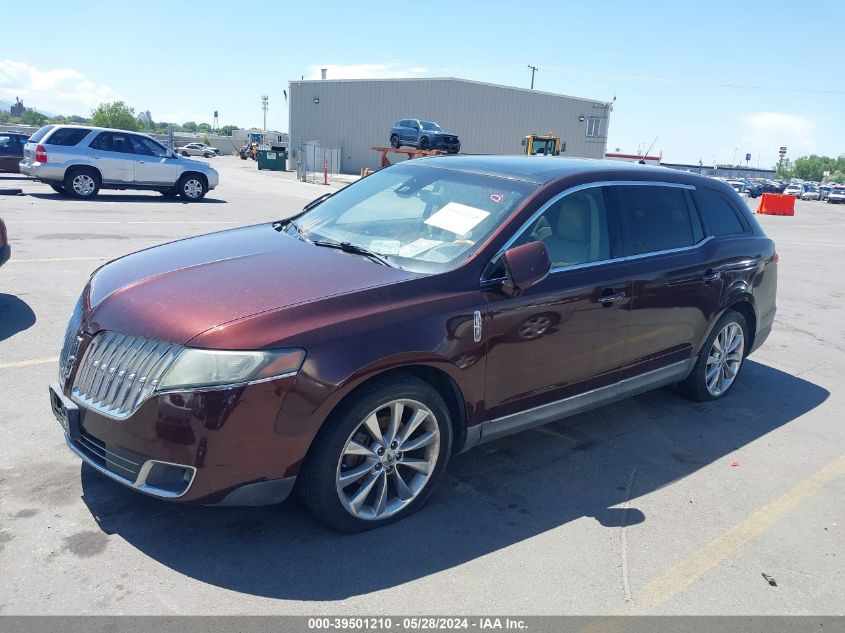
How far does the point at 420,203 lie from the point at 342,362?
1.62m

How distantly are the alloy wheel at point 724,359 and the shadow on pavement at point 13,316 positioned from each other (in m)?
5.72

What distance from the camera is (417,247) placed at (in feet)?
12.8

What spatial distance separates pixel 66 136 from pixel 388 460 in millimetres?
16214

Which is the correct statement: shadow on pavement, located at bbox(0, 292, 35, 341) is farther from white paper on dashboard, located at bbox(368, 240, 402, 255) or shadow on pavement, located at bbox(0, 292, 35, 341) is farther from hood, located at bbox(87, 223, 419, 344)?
white paper on dashboard, located at bbox(368, 240, 402, 255)

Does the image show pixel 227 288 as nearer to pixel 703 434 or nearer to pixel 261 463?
pixel 261 463

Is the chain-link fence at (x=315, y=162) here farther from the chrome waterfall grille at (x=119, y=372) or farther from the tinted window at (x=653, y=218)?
the chrome waterfall grille at (x=119, y=372)

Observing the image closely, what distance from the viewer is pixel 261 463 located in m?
2.95

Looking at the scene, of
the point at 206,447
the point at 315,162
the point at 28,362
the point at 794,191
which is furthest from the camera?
the point at 794,191

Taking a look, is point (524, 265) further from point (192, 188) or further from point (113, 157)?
point (192, 188)

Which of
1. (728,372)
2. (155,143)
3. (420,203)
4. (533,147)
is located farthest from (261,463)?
(533,147)

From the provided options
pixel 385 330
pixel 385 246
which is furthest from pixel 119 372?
pixel 385 246

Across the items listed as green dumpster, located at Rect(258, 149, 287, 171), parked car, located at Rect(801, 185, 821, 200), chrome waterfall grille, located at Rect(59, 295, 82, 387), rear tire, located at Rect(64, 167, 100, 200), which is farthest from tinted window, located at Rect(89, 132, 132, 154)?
parked car, located at Rect(801, 185, 821, 200)

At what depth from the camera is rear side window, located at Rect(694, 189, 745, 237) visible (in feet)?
17.3

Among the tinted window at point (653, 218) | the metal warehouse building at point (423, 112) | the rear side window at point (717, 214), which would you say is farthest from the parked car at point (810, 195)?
the tinted window at point (653, 218)
